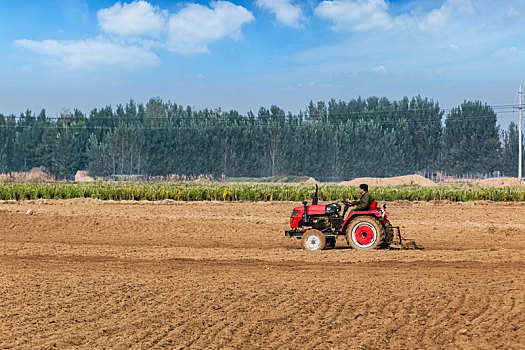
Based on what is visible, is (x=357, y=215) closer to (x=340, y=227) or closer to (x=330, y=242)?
(x=340, y=227)

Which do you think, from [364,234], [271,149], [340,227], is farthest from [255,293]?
[271,149]

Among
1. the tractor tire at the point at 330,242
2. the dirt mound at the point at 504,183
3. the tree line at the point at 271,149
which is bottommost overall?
the tractor tire at the point at 330,242

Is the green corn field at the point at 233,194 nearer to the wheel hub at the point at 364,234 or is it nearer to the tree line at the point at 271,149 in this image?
the wheel hub at the point at 364,234

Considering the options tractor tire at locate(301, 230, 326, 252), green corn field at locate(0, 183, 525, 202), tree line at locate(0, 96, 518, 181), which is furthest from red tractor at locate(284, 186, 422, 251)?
tree line at locate(0, 96, 518, 181)

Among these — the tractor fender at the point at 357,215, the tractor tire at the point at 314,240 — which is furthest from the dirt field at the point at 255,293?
the tractor fender at the point at 357,215

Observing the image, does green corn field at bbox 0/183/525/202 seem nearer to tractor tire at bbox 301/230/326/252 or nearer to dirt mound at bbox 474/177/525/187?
dirt mound at bbox 474/177/525/187

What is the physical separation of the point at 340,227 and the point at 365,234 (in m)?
0.63

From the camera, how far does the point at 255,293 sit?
10.6 meters

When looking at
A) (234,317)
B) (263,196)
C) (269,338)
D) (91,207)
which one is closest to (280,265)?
(234,317)

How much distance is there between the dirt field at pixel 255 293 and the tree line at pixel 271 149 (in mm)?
68202

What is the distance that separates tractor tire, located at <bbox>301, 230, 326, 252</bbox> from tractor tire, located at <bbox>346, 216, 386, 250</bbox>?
65 cm

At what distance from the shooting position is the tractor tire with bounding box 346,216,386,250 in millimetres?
15055

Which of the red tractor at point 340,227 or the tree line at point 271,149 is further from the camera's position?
the tree line at point 271,149

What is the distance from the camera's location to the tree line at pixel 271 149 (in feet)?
289
